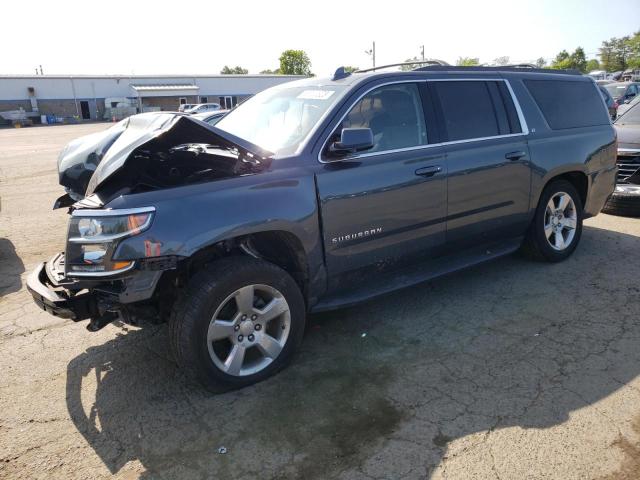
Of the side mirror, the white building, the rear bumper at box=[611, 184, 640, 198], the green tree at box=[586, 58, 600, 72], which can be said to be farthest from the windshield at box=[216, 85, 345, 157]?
the green tree at box=[586, 58, 600, 72]

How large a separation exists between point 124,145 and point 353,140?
150cm

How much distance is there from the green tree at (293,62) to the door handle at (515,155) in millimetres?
84246

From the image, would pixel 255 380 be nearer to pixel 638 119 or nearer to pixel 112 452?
pixel 112 452

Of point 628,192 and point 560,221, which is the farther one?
point 628,192

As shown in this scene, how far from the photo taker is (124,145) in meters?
3.26

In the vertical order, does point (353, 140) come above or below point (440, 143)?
above

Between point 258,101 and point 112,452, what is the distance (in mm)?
3124

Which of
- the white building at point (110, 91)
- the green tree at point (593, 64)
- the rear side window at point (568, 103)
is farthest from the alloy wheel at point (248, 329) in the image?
the green tree at point (593, 64)

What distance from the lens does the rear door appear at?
13.8 ft

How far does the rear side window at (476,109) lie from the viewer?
4.23 m

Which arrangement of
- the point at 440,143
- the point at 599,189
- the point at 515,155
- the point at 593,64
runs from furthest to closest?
the point at 593,64 → the point at 599,189 → the point at 515,155 → the point at 440,143

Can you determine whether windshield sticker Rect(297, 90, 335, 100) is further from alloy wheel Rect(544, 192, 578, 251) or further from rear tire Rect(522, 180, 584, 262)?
alloy wheel Rect(544, 192, 578, 251)

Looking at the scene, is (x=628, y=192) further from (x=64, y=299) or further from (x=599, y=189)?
(x=64, y=299)

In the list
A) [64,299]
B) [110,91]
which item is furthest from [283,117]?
[110,91]
